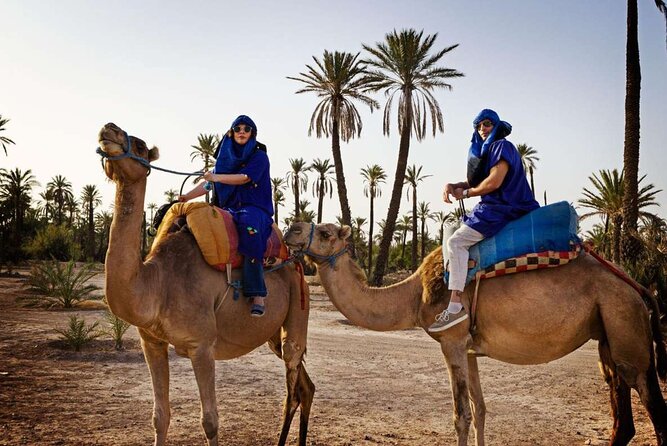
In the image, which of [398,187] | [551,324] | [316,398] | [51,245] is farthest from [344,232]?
[51,245]

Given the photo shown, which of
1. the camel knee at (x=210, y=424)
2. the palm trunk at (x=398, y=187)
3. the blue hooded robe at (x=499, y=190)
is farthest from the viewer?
the palm trunk at (x=398, y=187)

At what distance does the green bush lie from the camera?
39.6 metres

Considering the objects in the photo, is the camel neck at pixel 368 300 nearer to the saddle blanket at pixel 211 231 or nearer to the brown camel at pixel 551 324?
the brown camel at pixel 551 324

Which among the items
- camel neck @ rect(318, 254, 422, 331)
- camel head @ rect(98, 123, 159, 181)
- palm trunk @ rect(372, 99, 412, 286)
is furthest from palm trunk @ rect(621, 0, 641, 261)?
camel head @ rect(98, 123, 159, 181)

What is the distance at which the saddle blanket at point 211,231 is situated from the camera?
193 inches

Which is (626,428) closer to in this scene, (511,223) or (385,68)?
(511,223)

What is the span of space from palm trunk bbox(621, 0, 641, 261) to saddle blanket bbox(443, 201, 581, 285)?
1441 centimetres

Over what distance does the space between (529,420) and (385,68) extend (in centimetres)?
2549

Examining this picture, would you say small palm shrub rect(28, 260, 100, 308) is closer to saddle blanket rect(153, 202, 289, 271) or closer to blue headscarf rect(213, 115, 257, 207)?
blue headscarf rect(213, 115, 257, 207)

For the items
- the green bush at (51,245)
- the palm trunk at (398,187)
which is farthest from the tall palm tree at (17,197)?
the palm trunk at (398,187)

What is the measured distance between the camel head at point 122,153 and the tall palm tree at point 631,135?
55.5 feet

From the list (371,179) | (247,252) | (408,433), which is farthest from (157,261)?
(371,179)

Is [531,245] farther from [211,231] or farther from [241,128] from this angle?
[241,128]

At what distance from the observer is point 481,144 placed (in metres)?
5.49
